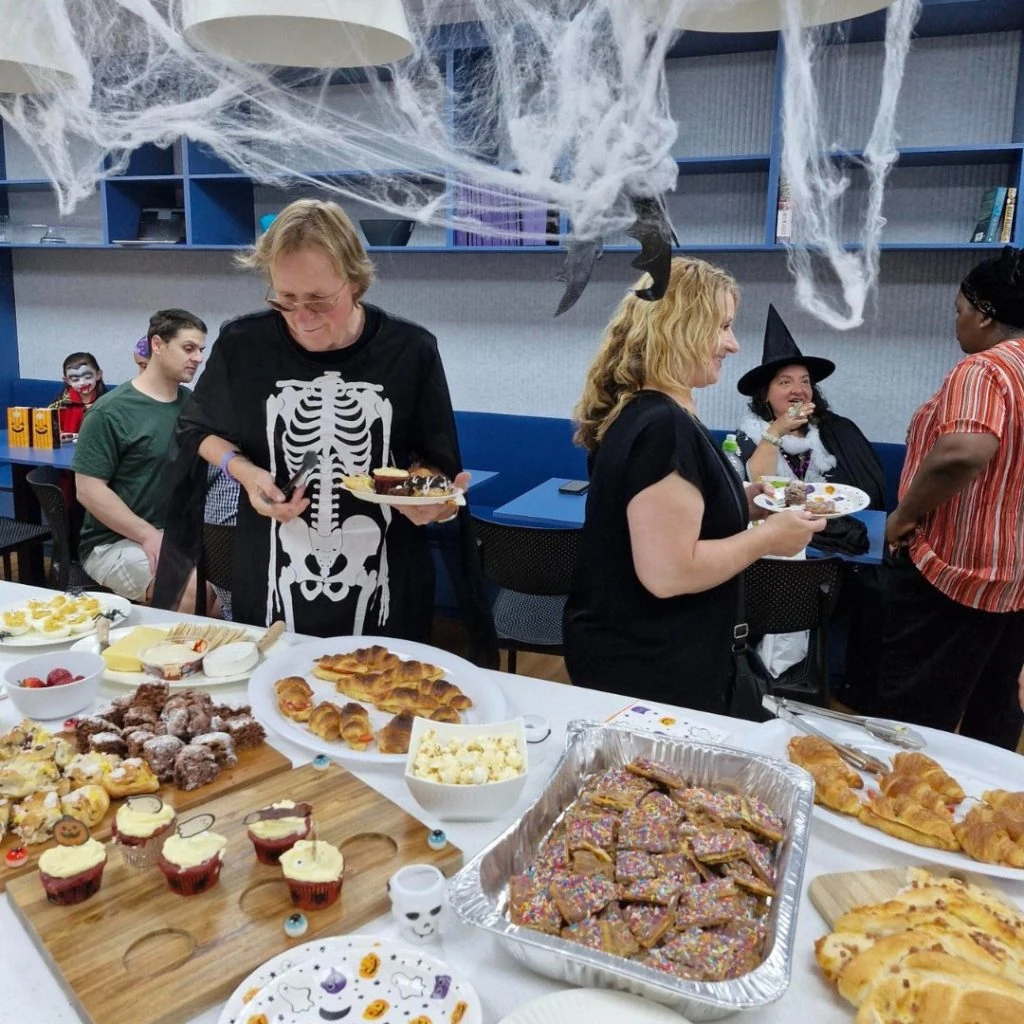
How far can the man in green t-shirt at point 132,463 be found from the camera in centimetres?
362

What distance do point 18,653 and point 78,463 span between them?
1.89 m

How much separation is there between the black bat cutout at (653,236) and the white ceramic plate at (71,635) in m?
1.40

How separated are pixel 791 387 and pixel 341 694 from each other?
3.15 m

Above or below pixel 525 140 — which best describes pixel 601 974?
below

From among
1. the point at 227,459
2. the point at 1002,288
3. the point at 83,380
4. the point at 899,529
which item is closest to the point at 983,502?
the point at 899,529

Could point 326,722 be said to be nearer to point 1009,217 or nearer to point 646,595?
point 646,595

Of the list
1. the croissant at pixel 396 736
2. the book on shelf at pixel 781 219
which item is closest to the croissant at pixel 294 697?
the croissant at pixel 396 736

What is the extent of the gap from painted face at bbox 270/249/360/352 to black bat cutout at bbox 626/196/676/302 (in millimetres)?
847

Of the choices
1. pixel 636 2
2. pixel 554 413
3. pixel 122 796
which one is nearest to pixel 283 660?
pixel 122 796

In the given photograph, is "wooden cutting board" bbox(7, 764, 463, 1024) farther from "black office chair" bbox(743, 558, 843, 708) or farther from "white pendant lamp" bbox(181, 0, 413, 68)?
"black office chair" bbox(743, 558, 843, 708)

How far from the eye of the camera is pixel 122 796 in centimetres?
136

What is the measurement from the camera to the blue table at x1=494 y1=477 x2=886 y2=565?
3.62m

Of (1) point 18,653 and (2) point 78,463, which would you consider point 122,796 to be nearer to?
(1) point 18,653

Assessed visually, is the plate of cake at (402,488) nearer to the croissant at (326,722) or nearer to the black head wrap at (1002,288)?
the croissant at (326,722)
